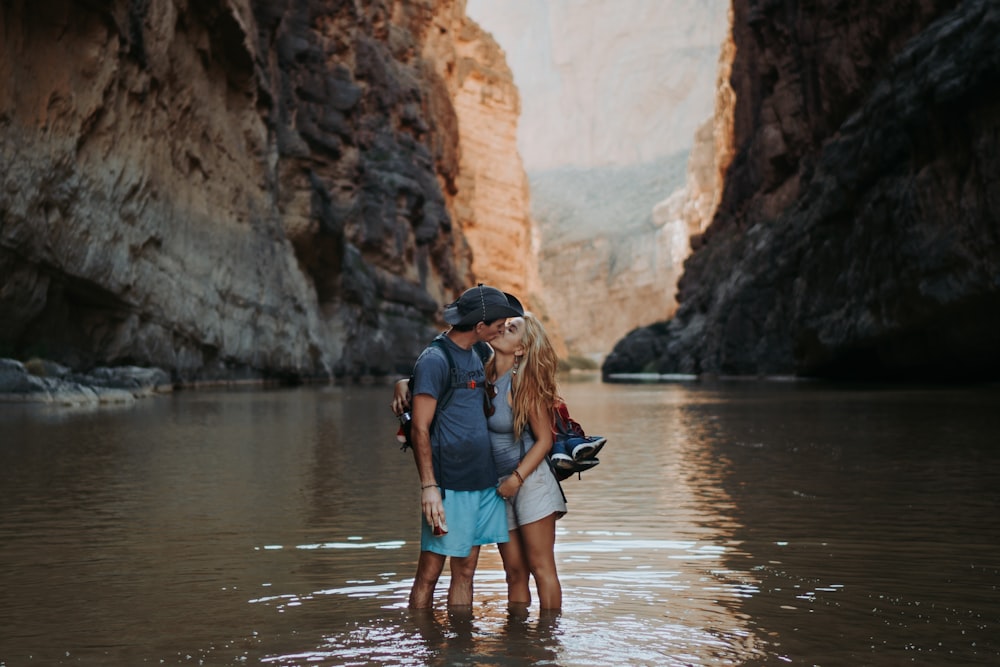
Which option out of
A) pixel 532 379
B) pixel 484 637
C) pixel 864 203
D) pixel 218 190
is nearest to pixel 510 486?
pixel 532 379

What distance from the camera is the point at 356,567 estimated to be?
593 centimetres

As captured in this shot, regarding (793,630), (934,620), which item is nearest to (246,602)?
(793,630)

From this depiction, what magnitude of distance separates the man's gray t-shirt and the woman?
5.3 inches

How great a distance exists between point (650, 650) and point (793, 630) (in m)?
0.71

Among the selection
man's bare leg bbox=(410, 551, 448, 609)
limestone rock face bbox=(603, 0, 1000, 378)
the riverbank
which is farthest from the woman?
limestone rock face bbox=(603, 0, 1000, 378)

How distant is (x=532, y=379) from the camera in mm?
4793

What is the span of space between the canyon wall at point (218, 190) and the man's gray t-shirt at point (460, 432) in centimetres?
2041

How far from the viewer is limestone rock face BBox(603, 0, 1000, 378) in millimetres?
31469

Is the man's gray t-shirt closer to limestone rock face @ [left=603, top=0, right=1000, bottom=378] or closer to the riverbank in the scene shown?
the riverbank

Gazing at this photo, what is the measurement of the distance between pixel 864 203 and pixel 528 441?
123 feet

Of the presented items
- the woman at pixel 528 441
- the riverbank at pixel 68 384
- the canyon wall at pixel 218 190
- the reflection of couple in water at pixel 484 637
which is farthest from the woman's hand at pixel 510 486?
the canyon wall at pixel 218 190

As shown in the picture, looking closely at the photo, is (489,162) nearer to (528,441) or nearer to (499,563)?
(499,563)

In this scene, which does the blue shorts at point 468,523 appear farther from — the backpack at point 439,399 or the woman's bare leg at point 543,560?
the backpack at point 439,399

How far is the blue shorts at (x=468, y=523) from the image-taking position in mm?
4723
